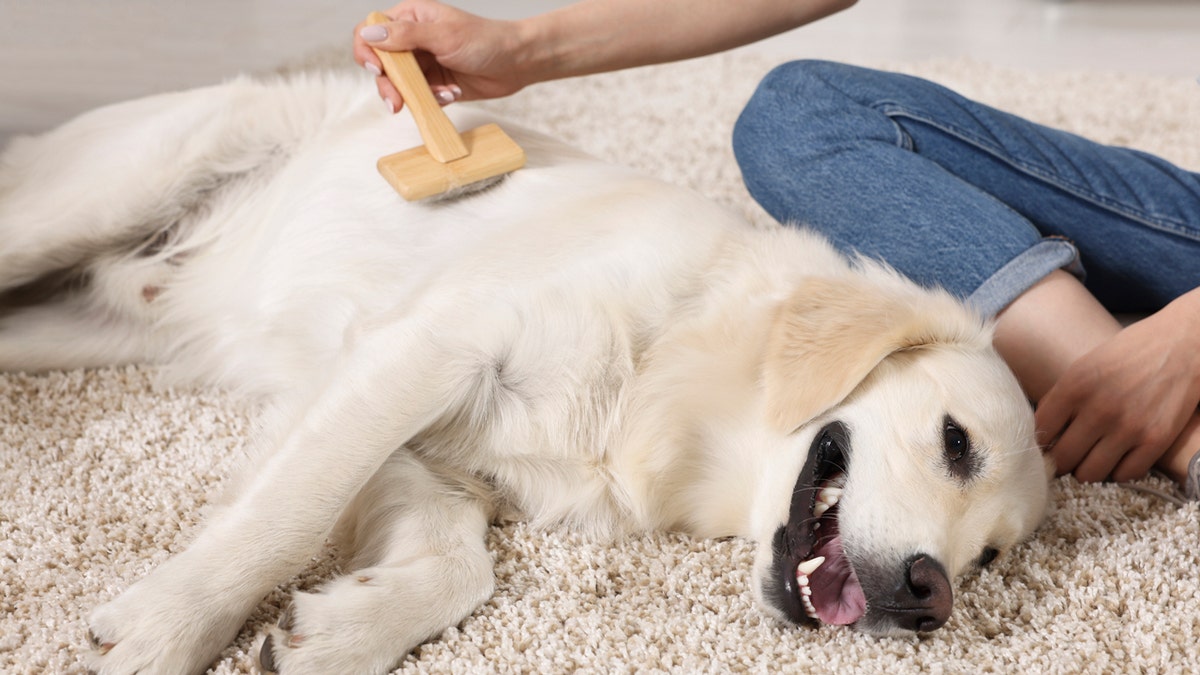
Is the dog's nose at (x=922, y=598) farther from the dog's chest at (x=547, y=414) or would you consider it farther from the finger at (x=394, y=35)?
the finger at (x=394, y=35)

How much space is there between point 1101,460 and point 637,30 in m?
1.37

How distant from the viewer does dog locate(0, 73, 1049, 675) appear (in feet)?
5.02

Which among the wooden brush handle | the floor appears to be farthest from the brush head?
the floor

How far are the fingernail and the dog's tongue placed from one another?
1.32 metres

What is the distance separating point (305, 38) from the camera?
481 centimetres

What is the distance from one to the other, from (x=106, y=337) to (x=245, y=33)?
296 cm

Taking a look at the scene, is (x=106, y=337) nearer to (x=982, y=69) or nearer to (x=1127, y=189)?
(x=1127, y=189)

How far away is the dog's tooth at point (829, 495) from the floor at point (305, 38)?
3.03m

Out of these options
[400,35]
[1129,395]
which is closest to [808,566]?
[1129,395]

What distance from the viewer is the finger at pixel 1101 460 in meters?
2.05

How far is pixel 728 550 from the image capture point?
182cm

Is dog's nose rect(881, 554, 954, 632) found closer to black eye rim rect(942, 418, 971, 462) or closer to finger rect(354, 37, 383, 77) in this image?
black eye rim rect(942, 418, 971, 462)

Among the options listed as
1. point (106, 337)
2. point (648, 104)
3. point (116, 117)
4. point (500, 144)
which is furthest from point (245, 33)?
point (500, 144)

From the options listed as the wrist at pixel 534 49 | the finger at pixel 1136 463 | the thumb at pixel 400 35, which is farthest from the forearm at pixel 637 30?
the finger at pixel 1136 463
